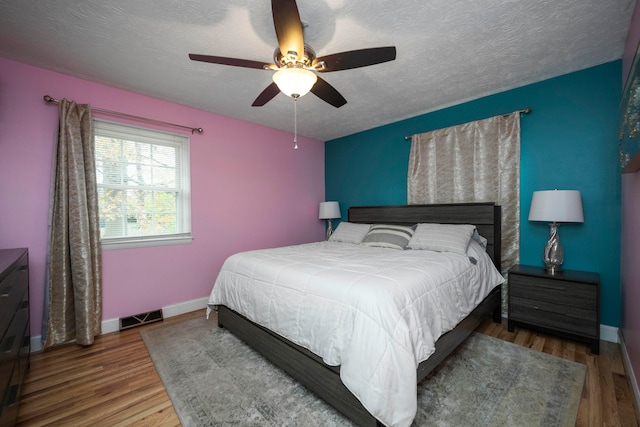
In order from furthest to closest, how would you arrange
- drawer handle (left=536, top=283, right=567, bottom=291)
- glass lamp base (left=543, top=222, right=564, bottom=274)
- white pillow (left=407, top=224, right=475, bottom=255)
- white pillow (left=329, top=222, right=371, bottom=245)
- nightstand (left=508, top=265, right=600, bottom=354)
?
white pillow (left=329, top=222, right=371, bottom=245)
white pillow (left=407, top=224, right=475, bottom=255)
glass lamp base (left=543, top=222, right=564, bottom=274)
drawer handle (left=536, top=283, right=567, bottom=291)
nightstand (left=508, top=265, right=600, bottom=354)

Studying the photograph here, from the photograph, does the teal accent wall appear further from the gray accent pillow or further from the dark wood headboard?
the gray accent pillow

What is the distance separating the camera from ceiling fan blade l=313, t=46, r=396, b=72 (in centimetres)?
153

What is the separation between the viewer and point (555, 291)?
227 cm

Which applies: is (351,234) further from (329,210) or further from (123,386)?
(123,386)

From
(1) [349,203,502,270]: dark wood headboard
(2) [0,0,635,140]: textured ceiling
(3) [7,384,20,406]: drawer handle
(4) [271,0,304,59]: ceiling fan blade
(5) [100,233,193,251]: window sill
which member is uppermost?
(2) [0,0,635,140]: textured ceiling

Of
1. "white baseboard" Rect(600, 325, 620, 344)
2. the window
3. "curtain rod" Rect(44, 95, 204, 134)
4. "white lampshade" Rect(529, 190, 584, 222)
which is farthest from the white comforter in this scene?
"curtain rod" Rect(44, 95, 204, 134)

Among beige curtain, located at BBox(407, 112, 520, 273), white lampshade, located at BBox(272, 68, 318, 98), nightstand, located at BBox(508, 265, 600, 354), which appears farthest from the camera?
beige curtain, located at BBox(407, 112, 520, 273)

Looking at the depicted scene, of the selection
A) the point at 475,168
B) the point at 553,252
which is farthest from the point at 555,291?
the point at 475,168

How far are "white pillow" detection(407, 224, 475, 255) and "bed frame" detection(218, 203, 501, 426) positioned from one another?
11.4 inches

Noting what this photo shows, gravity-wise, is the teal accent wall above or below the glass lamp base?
above

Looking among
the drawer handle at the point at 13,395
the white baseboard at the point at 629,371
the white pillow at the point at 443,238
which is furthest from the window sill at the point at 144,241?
the white baseboard at the point at 629,371

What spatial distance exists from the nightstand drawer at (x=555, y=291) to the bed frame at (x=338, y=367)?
0.27 m

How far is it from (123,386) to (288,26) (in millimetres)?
2512

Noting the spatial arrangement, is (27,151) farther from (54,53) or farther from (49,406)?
(49,406)
